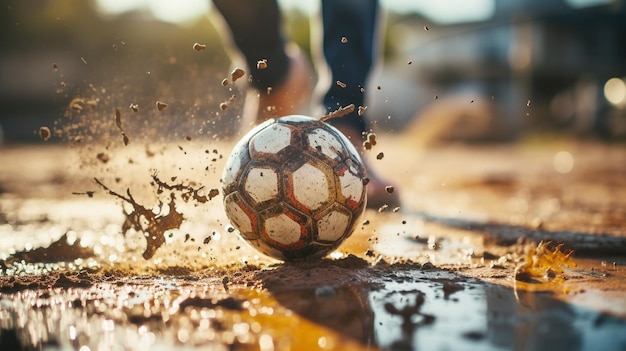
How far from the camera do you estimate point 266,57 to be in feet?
14.2

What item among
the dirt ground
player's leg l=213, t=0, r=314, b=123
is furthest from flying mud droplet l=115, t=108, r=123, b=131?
player's leg l=213, t=0, r=314, b=123

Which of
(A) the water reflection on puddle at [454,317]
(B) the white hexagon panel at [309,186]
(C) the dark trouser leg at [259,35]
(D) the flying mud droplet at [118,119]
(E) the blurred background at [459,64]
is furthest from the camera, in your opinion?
(E) the blurred background at [459,64]

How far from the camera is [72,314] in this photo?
7.46 feet

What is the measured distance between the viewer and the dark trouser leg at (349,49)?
4.11m

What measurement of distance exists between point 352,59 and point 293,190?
1.84 metres

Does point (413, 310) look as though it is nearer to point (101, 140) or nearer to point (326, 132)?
point (326, 132)

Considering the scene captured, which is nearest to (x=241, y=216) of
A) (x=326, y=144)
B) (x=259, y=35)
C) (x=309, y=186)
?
(x=309, y=186)

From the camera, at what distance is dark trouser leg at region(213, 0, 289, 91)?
13.3ft

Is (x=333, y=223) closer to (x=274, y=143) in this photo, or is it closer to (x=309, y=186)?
(x=309, y=186)

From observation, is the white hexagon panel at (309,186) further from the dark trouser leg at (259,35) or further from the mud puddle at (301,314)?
the dark trouser leg at (259,35)

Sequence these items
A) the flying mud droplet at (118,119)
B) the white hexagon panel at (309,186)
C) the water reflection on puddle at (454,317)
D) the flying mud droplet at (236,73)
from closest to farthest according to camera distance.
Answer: the water reflection on puddle at (454,317) < the white hexagon panel at (309,186) < the flying mud droplet at (236,73) < the flying mud droplet at (118,119)

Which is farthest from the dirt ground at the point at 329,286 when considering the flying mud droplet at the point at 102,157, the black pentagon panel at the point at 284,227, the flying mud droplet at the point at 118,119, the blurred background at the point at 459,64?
the blurred background at the point at 459,64

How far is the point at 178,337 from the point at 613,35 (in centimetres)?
3130

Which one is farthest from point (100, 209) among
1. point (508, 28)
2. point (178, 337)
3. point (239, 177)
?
point (508, 28)
